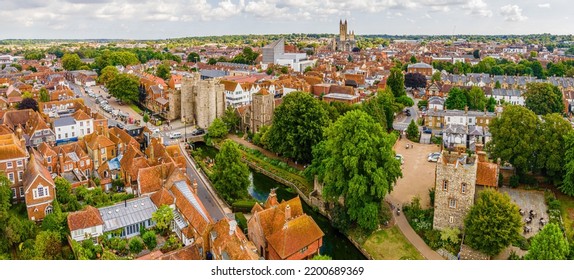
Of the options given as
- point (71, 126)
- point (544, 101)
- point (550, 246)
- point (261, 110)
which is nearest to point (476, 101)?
point (544, 101)

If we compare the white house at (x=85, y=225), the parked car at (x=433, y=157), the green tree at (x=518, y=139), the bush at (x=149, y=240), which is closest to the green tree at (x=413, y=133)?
the parked car at (x=433, y=157)

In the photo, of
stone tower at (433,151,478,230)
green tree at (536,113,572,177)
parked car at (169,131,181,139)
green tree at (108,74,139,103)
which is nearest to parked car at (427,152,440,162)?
green tree at (536,113,572,177)

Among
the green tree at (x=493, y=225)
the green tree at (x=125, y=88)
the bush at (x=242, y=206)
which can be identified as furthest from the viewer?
the green tree at (x=125, y=88)

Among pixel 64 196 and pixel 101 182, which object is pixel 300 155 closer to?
pixel 101 182

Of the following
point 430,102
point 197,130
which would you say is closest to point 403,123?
point 430,102

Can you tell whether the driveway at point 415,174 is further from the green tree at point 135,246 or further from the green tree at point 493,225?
the green tree at point 135,246

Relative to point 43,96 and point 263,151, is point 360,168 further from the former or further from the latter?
point 43,96
